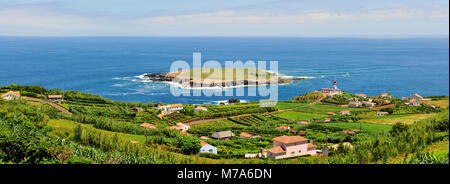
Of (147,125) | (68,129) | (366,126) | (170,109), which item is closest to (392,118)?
(366,126)

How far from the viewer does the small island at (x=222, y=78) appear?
56.9 metres

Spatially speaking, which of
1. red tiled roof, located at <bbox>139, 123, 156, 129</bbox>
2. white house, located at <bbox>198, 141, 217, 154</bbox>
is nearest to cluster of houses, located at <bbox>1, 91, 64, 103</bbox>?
red tiled roof, located at <bbox>139, 123, 156, 129</bbox>

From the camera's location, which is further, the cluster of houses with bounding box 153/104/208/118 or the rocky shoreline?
the rocky shoreline

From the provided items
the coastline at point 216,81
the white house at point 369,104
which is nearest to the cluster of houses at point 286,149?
the white house at point 369,104

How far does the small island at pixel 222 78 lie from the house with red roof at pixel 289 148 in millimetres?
36247

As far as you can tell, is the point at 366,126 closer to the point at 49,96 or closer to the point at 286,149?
the point at 286,149

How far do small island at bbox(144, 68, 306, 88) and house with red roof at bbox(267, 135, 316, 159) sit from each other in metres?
36.2

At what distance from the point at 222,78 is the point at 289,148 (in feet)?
133

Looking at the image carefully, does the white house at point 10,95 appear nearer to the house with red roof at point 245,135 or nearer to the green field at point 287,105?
the house with red roof at point 245,135

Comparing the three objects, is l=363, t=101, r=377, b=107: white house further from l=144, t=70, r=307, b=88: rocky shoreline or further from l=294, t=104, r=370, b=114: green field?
l=144, t=70, r=307, b=88: rocky shoreline

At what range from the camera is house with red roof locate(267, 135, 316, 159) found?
771 inches
